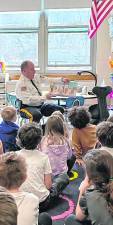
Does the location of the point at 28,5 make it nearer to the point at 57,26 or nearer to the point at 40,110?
the point at 57,26

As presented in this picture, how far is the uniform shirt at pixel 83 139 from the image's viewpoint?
3678mm

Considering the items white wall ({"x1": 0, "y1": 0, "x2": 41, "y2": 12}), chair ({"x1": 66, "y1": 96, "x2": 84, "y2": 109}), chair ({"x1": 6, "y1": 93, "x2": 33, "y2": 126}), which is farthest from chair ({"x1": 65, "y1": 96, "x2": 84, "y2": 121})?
white wall ({"x1": 0, "y1": 0, "x2": 41, "y2": 12})

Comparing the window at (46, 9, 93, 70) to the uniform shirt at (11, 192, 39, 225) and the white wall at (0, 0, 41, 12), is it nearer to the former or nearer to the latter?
the white wall at (0, 0, 41, 12)

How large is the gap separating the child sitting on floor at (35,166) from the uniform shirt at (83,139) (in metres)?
0.78

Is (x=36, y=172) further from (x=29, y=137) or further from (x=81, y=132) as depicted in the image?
(x=81, y=132)

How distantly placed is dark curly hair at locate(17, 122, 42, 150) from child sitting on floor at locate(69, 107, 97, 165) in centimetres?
77

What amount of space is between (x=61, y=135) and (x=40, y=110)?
Answer: 2.02m

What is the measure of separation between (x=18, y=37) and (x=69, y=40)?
1.20 meters

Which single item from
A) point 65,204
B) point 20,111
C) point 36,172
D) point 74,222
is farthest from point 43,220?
point 20,111

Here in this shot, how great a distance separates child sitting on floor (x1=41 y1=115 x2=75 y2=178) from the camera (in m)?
3.35

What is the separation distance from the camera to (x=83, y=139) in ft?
12.1

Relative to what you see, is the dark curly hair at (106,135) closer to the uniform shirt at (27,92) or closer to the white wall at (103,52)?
the uniform shirt at (27,92)

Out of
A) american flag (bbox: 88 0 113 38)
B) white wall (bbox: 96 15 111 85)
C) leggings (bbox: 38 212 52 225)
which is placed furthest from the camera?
white wall (bbox: 96 15 111 85)

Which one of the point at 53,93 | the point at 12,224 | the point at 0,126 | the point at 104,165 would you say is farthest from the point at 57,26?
the point at 12,224
